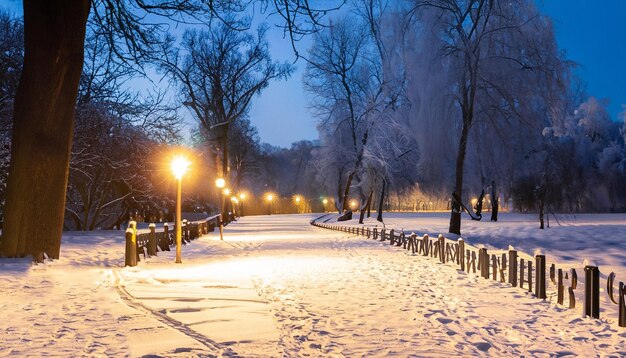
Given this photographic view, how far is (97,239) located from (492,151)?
15996 mm

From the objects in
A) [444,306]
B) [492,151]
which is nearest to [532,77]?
[492,151]

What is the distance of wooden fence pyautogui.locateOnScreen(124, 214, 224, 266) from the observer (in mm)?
15148

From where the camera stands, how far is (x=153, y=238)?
60.7ft

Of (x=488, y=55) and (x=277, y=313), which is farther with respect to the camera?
(x=488, y=55)

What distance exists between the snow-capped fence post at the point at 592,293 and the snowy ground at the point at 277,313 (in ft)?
0.76

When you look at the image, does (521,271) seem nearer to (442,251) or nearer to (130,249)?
(442,251)

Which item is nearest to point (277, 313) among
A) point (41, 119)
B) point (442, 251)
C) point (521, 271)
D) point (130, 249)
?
point (521, 271)

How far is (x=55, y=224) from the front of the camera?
1338 cm

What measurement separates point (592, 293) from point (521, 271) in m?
2.92

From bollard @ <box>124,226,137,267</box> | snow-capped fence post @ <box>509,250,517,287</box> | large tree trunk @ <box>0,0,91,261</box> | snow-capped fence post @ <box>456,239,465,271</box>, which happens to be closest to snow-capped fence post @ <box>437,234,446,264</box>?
snow-capped fence post @ <box>456,239,465,271</box>

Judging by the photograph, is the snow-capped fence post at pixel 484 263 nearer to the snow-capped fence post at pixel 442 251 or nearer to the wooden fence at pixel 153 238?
the snow-capped fence post at pixel 442 251

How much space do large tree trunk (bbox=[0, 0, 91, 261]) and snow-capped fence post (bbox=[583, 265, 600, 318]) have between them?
10.5 m

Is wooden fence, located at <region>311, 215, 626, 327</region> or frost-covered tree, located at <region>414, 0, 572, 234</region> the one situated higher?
frost-covered tree, located at <region>414, 0, 572, 234</region>

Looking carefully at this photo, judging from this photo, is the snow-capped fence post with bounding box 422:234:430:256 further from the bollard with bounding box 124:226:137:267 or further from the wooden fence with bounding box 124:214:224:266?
the bollard with bounding box 124:226:137:267
